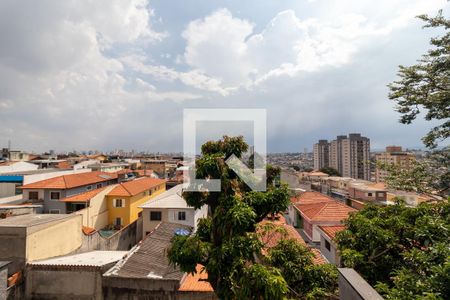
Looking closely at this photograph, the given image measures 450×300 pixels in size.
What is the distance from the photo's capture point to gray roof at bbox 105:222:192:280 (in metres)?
8.25

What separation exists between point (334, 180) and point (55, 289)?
144 feet

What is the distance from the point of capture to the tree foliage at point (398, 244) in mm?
3227

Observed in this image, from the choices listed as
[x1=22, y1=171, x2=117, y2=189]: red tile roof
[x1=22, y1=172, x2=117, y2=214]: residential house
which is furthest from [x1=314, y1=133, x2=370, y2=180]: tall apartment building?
[x1=22, y1=172, x2=117, y2=214]: residential house

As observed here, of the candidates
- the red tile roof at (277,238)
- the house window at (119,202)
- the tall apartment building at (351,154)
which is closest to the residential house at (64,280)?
the red tile roof at (277,238)

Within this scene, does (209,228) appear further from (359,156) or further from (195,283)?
(359,156)

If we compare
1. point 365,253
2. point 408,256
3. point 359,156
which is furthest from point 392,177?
point 359,156

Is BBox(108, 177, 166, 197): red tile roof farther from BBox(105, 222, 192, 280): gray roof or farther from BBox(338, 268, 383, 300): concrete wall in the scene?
BBox(338, 268, 383, 300): concrete wall

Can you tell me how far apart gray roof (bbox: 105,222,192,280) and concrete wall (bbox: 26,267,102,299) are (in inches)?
22.9

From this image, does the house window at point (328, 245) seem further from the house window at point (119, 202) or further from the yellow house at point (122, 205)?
the house window at point (119, 202)

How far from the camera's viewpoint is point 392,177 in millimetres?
6863

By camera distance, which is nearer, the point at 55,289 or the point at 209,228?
the point at 209,228

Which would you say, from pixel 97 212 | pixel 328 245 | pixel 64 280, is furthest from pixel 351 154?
pixel 64 280

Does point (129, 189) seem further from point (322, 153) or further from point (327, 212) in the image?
point (322, 153)

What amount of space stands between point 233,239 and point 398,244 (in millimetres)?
3167
